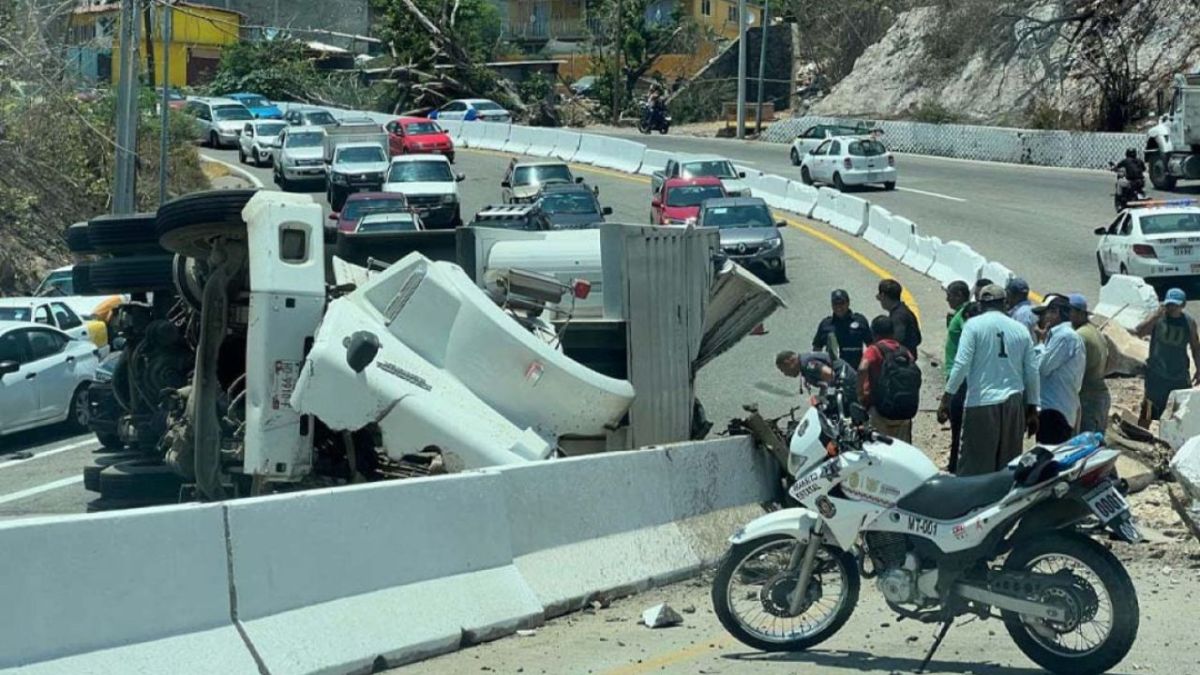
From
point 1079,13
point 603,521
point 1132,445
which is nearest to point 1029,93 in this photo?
point 1079,13

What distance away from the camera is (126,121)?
3131cm

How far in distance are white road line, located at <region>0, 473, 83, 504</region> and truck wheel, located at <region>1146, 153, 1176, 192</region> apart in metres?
33.1

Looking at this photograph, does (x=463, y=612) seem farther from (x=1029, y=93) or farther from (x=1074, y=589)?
(x=1029, y=93)

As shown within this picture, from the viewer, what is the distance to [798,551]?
8.70m

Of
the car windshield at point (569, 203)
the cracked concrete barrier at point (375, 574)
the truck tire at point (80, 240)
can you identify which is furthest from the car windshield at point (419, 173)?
the cracked concrete barrier at point (375, 574)

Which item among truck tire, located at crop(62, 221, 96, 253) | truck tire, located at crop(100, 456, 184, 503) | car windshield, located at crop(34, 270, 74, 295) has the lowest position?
car windshield, located at crop(34, 270, 74, 295)

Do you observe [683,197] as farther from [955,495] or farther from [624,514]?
[955,495]

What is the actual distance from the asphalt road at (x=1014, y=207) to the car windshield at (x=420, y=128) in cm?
855

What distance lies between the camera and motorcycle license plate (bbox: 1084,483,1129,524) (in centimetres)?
775

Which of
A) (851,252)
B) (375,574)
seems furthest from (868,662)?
(851,252)

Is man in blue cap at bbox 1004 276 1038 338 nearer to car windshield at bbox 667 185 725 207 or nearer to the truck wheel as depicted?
car windshield at bbox 667 185 725 207

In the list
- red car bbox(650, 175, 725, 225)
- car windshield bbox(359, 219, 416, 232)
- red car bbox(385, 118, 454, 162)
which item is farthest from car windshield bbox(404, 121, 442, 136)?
car windshield bbox(359, 219, 416, 232)

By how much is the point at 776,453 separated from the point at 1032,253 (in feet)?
73.5

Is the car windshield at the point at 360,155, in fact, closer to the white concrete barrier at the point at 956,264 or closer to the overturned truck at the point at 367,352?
the white concrete barrier at the point at 956,264
